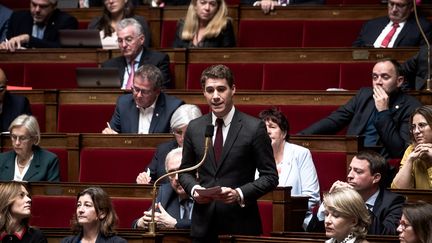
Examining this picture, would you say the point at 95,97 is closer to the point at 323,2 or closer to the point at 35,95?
the point at 35,95

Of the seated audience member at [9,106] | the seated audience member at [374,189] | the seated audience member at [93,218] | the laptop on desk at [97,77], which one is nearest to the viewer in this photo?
the seated audience member at [374,189]

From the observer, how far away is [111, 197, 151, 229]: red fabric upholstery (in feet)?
11.9

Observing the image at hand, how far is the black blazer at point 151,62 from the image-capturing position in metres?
4.42

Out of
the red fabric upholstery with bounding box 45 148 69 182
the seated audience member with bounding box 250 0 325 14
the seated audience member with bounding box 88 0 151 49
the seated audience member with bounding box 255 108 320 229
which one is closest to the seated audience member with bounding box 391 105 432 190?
the seated audience member with bounding box 255 108 320 229

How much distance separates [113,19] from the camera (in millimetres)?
4816

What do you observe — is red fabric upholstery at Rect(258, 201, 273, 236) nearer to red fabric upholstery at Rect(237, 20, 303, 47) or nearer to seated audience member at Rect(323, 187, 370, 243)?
seated audience member at Rect(323, 187, 370, 243)

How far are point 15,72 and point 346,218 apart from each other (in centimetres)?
239

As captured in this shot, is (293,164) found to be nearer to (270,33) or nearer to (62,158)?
(62,158)

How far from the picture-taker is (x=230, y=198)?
2863mm

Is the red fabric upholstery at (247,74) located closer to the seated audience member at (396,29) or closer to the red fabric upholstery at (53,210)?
the seated audience member at (396,29)

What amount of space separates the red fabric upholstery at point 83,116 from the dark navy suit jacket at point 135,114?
163 mm

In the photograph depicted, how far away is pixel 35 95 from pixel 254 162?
1662 mm

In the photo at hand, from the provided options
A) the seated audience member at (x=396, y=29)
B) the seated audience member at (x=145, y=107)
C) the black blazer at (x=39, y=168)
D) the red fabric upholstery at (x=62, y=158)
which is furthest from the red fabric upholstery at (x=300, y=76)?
the black blazer at (x=39, y=168)

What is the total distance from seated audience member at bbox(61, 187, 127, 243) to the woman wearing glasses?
2.23 feet
